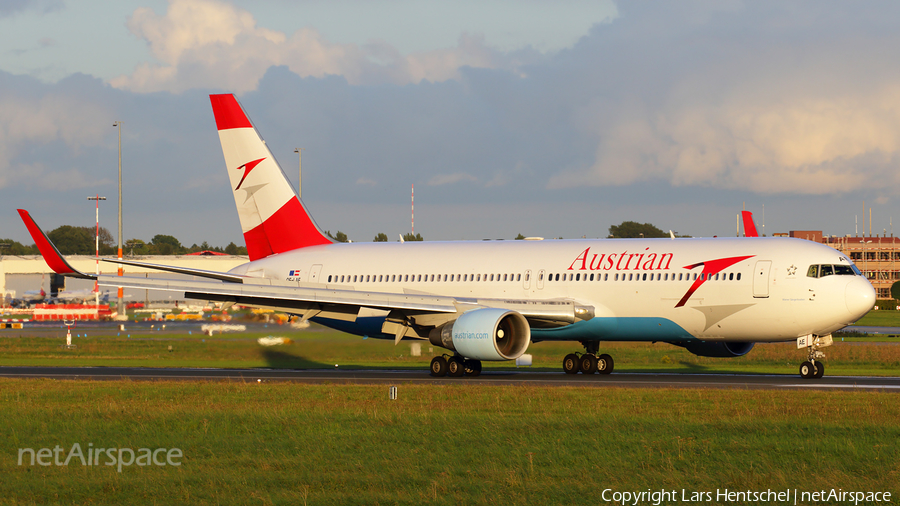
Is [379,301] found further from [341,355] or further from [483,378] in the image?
[341,355]

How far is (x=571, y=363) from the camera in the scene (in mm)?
33531

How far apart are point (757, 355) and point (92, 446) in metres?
33.6

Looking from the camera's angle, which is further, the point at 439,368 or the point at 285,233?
the point at 285,233

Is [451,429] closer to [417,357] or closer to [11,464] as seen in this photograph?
[11,464]

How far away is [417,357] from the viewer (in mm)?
42156

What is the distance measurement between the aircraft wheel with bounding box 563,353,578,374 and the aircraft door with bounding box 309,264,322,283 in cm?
1035

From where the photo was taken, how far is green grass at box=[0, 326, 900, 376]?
35562 mm

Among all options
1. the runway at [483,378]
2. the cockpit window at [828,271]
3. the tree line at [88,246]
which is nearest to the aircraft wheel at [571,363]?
the runway at [483,378]

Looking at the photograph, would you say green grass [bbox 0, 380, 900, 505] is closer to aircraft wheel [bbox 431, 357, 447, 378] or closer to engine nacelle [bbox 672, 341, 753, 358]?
aircraft wheel [bbox 431, 357, 447, 378]

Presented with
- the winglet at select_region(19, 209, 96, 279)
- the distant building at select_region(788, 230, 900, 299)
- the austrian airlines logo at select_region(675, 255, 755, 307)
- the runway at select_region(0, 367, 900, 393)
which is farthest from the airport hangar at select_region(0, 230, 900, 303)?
the austrian airlines logo at select_region(675, 255, 755, 307)

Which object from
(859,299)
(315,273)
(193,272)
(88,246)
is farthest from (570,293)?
(88,246)

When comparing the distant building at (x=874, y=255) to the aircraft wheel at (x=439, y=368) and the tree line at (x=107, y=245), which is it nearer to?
the tree line at (x=107, y=245)

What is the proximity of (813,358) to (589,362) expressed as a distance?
24.6ft

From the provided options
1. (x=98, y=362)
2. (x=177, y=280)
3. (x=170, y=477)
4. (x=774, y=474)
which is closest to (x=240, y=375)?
(x=177, y=280)
